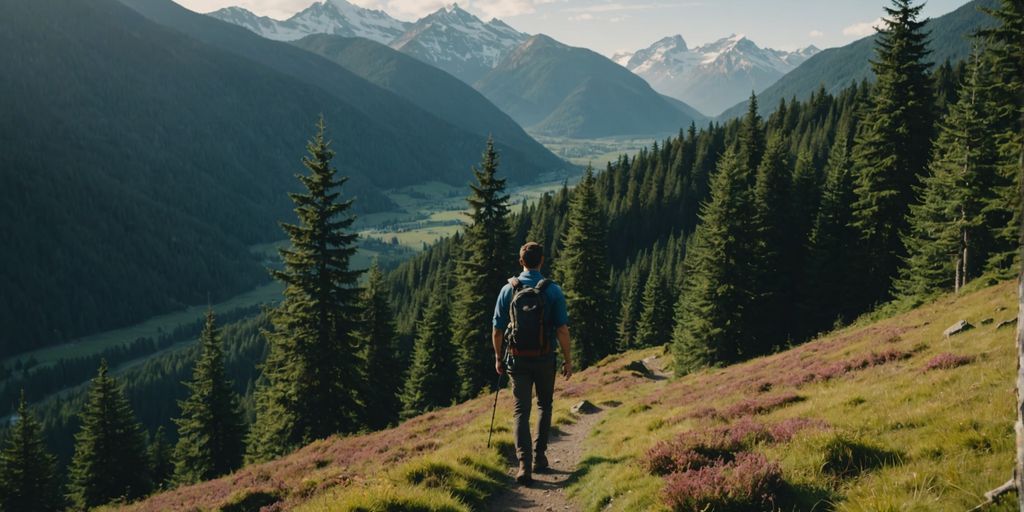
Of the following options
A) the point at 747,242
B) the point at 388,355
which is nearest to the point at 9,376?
the point at 388,355

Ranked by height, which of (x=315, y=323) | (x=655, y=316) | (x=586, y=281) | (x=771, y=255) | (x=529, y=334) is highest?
(x=529, y=334)

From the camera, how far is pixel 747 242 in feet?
122

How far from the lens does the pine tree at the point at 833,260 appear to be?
138 feet

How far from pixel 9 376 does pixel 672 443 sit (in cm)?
23830

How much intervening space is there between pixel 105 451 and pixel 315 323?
1003 inches

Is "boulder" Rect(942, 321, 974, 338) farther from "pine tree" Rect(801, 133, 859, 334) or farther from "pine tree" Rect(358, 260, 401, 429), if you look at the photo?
"pine tree" Rect(358, 260, 401, 429)

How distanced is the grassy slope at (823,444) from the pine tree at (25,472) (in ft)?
99.3

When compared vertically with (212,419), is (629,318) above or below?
below

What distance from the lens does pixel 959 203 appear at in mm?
29984

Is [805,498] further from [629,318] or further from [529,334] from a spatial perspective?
[629,318]

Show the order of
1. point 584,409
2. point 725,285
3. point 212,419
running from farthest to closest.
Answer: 1. point 212,419
2. point 725,285
3. point 584,409

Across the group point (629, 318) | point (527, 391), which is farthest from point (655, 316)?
point (527, 391)

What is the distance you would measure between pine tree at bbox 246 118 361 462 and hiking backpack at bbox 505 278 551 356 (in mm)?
23708

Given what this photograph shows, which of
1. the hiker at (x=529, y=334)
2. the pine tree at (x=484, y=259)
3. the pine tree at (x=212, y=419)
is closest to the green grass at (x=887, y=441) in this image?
the hiker at (x=529, y=334)
